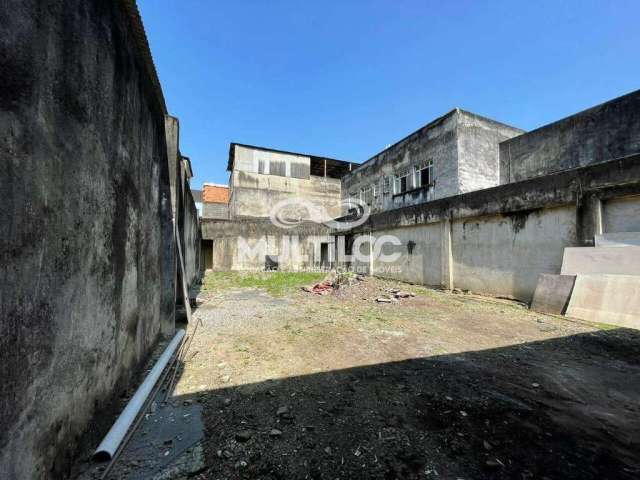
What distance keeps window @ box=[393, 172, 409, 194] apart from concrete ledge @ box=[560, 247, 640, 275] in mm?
8600

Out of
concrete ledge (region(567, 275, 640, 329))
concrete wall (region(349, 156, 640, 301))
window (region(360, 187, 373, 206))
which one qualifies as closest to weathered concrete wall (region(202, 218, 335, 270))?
window (region(360, 187, 373, 206))

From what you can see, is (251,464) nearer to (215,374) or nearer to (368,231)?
(215,374)

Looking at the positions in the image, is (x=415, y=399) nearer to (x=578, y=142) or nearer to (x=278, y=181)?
(x=578, y=142)

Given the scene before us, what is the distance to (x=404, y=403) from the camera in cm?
218

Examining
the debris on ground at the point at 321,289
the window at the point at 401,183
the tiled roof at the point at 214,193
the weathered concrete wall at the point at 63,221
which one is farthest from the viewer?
the tiled roof at the point at 214,193

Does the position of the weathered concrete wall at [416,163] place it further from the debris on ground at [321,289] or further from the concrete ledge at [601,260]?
the debris on ground at [321,289]

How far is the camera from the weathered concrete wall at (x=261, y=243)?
530 inches

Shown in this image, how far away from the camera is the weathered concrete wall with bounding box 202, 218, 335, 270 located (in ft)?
44.2

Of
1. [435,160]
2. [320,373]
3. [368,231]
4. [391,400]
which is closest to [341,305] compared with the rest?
[320,373]

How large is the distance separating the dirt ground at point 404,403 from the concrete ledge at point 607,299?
36 centimetres

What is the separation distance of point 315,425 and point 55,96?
2.42 meters

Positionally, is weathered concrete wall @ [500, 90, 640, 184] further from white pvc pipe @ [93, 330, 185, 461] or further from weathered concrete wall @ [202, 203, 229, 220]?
weathered concrete wall @ [202, 203, 229, 220]

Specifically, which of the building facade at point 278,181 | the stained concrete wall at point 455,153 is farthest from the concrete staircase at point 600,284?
the building facade at point 278,181

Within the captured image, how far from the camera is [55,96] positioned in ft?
4.14
